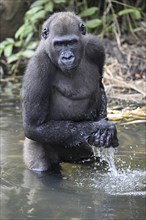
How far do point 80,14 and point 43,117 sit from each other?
180 inches

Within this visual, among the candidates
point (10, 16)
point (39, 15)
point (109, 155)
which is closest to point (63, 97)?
point (109, 155)

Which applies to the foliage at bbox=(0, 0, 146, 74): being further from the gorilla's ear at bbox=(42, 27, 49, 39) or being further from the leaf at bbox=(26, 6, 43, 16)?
the gorilla's ear at bbox=(42, 27, 49, 39)

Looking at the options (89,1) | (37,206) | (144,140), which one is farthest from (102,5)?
(37,206)

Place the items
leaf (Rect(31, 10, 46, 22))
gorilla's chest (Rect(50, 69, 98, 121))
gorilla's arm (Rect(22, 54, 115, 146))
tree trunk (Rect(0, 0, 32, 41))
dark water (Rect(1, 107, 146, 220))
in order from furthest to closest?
tree trunk (Rect(0, 0, 32, 41))
leaf (Rect(31, 10, 46, 22))
gorilla's chest (Rect(50, 69, 98, 121))
gorilla's arm (Rect(22, 54, 115, 146))
dark water (Rect(1, 107, 146, 220))

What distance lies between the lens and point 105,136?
179 inches

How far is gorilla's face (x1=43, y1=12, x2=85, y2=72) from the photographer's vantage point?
454 centimetres

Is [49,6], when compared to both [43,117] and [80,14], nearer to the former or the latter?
[80,14]

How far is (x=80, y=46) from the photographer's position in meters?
4.68

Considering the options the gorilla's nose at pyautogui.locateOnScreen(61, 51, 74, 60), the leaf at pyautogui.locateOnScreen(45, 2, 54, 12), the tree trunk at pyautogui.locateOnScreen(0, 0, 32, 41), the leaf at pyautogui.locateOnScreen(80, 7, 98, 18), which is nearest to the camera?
the gorilla's nose at pyautogui.locateOnScreen(61, 51, 74, 60)

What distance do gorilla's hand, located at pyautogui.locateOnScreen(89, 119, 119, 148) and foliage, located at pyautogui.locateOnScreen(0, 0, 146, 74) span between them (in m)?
4.09

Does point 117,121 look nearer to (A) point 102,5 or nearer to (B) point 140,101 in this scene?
(B) point 140,101

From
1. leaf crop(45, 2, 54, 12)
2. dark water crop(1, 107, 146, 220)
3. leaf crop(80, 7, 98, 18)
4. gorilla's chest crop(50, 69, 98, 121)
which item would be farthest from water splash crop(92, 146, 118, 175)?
leaf crop(80, 7, 98, 18)

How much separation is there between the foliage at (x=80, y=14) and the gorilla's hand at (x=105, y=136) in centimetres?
409

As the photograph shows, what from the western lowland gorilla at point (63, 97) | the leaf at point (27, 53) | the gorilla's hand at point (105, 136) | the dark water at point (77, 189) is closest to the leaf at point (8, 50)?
the leaf at point (27, 53)
